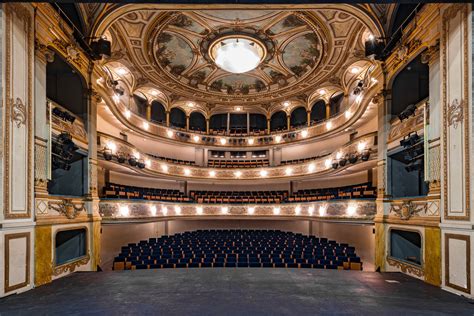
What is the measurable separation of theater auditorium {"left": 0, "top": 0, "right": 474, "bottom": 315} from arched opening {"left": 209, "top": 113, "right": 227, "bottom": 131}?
2.39 meters

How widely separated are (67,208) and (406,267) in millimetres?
9710

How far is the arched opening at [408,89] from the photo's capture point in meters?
9.50

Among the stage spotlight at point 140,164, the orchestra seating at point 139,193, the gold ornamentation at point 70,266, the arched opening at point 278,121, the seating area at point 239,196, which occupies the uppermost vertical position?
the arched opening at point 278,121

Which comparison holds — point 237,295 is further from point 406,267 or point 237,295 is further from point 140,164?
point 140,164

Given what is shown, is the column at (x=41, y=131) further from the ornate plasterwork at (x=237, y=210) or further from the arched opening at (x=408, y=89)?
the arched opening at (x=408, y=89)

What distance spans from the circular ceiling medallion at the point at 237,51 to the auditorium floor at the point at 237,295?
30.5 feet

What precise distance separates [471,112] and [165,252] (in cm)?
1082

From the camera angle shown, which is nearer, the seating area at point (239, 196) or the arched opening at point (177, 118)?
the seating area at point (239, 196)

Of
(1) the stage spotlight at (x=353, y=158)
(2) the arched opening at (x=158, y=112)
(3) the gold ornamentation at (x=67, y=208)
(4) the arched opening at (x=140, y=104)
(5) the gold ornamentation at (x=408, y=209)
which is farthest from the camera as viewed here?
(2) the arched opening at (x=158, y=112)

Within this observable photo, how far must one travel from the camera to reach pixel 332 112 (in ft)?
59.5

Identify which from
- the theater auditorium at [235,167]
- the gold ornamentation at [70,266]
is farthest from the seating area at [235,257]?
the gold ornamentation at [70,266]

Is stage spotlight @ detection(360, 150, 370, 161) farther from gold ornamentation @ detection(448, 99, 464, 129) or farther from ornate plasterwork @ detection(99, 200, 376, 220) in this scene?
gold ornamentation @ detection(448, 99, 464, 129)

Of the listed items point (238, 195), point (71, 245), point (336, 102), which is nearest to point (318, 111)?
point (336, 102)

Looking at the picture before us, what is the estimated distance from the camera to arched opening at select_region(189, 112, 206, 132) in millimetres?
21234
